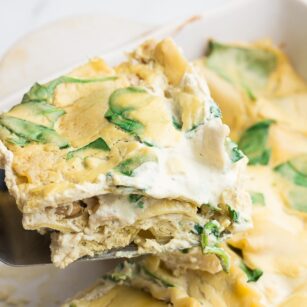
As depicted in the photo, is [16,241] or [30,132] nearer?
[30,132]

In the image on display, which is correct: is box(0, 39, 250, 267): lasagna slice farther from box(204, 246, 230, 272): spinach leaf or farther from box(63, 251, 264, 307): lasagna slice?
box(63, 251, 264, 307): lasagna slice

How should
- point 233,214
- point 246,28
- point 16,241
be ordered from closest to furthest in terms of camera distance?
point 233,214
point 16,241
point 246,28

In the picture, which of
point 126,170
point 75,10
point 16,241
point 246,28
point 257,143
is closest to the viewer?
point 126,170

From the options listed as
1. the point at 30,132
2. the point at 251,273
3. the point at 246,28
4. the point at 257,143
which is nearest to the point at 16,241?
the point at 30,132

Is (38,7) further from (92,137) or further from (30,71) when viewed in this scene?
(92,137)

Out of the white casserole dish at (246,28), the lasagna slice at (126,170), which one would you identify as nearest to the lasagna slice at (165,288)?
the lasagna slice at (126,170)

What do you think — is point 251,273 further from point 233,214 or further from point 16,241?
point 16,241

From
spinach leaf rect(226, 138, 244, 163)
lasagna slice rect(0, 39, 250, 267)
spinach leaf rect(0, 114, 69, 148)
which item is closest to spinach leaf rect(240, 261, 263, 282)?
lasagna slice rect(0, 39, 250, 267)

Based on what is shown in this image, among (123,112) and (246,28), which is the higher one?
(123,112)
